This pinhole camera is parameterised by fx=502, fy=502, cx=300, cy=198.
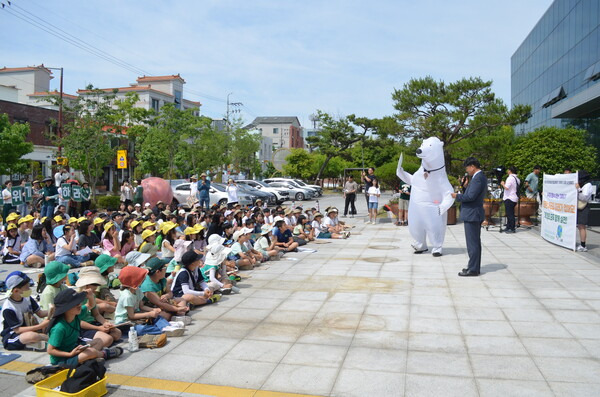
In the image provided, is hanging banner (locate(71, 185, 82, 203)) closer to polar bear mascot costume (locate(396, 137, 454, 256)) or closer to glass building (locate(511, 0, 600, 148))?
polar bear mascot costume (locate(396, 137, 454, 256))

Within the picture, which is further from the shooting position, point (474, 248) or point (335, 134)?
point (335, 134)

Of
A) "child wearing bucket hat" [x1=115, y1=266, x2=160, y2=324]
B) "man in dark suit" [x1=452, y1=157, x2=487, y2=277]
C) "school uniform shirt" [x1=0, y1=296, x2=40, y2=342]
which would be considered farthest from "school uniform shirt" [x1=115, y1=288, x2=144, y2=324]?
"man in dark suit" [x1=452, y1=157, x2=487, y2=277]

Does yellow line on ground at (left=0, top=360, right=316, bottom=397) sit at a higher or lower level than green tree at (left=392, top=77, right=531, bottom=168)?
lower

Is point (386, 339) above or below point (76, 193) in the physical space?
below

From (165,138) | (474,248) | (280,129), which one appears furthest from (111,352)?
(280,129)

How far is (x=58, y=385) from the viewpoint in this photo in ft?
14.5

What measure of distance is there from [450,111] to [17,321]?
22376 mm

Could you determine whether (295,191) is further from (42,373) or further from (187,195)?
(42,373)

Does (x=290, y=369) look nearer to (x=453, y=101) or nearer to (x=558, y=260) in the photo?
(x=558, y=260)

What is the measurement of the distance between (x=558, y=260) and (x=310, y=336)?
263 inches

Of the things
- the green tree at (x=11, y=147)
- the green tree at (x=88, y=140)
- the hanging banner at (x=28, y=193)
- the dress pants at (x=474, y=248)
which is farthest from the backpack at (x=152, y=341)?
the green tree at (x=11, y=147)

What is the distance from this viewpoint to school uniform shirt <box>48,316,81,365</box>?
4715 mm

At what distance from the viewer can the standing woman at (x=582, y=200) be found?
10750 millimetres

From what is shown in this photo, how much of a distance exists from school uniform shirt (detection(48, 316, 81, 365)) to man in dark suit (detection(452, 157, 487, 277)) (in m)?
6.39
